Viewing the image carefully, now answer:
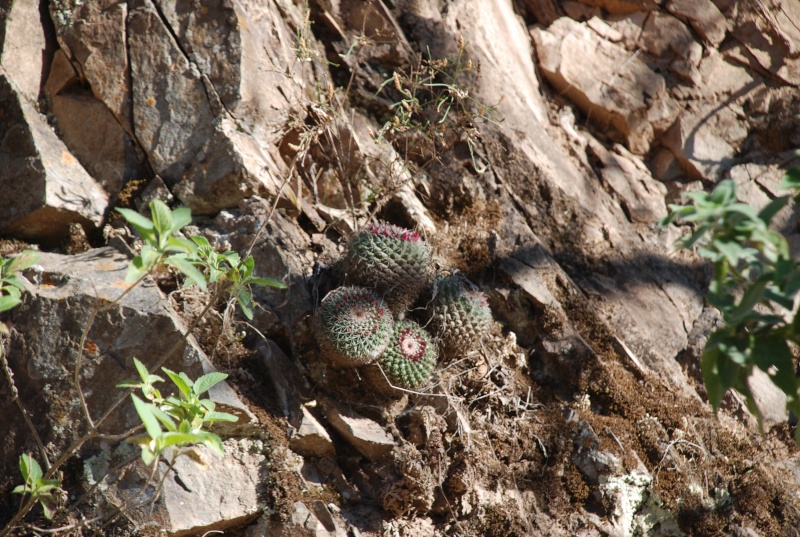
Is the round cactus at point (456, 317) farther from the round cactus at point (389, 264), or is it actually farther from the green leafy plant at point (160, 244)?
the green leafy plant at point (160, 244)

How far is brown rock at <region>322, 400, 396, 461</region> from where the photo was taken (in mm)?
2920

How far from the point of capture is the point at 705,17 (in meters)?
4.68

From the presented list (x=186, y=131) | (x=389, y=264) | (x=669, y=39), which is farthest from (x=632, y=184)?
(x=186, y=131)

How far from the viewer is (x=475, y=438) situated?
302cm

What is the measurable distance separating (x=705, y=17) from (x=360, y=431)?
4066mm

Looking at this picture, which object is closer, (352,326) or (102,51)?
(352,326)

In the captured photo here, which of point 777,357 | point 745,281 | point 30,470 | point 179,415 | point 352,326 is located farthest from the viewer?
point 352,326

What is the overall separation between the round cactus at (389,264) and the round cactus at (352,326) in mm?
99

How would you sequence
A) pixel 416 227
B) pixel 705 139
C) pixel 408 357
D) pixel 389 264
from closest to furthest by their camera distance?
pixel 408 357 < pixel 389 264 < pixel 416 227 < pixel 705 139

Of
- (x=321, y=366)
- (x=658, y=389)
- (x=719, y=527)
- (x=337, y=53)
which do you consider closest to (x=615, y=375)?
(x=658, y=389)

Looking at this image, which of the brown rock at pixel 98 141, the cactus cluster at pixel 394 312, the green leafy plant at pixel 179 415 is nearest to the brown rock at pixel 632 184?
the cactus cluster at pixel 394 312

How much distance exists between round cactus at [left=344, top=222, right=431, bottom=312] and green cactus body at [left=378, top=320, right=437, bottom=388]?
0.15m

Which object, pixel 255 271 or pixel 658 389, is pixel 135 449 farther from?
pixel 658 389

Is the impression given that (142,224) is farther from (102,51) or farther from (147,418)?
(102,51)
